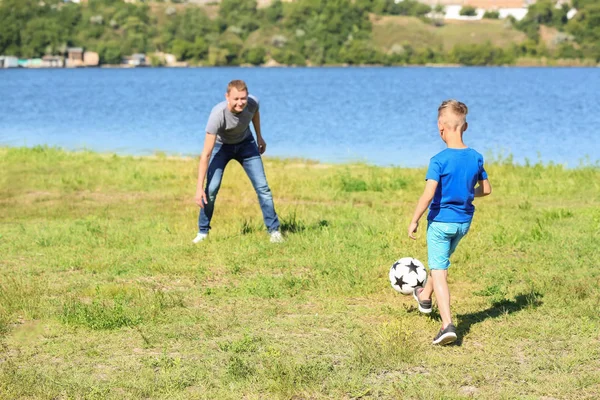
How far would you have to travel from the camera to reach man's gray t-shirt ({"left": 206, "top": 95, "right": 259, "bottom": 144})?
10.2m

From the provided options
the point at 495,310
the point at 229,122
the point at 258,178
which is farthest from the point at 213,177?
the point at 495,310

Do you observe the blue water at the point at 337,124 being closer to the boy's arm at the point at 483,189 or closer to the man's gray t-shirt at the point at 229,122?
the man's gray t-shirt at the point at 229,122

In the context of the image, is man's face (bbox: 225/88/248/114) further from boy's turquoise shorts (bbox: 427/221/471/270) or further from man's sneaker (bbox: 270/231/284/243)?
boy's turquoise shorts (bbox: 427/221/471/270)

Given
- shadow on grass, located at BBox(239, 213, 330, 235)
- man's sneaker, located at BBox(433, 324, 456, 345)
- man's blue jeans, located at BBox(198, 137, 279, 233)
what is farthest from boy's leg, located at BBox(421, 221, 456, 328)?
shadow on grass, located at BBox(239, 213, 330, 235)

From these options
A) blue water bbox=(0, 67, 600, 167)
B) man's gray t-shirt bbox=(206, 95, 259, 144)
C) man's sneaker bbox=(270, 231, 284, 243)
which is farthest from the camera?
blue water bbox=(0, 67, 600, 167)

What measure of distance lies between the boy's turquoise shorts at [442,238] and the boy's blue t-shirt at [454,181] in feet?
0.16

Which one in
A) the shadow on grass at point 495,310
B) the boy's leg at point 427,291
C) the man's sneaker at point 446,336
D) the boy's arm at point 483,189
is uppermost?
the boy's arm at point 483,189

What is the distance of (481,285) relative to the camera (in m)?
8.85

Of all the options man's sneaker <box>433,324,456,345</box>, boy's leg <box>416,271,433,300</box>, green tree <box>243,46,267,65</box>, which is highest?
boy's leg <box>416,271,433,300</box>

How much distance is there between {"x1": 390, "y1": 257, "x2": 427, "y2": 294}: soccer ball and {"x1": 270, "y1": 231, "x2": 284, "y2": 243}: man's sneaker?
10.1 feet

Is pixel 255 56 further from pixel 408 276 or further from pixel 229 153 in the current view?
pixel 408 276

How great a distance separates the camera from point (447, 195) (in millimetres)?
6824

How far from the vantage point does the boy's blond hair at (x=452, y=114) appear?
672 cm

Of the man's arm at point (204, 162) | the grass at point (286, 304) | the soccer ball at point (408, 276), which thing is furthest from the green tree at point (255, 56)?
the soccer ball at point (408, 276)
